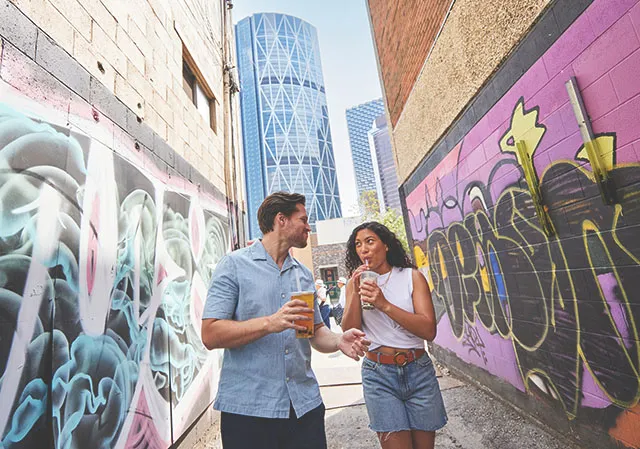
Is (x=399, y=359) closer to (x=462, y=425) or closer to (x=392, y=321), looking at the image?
(x=392, y=321)

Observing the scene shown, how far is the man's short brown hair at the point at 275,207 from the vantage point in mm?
1738

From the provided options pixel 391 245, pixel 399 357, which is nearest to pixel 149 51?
pixel 391 245

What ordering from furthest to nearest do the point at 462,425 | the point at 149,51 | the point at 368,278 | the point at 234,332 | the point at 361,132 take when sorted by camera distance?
the point at 361,132, the point at 462,425, the point at 149,51, the point at 368,278, the point at 234,332

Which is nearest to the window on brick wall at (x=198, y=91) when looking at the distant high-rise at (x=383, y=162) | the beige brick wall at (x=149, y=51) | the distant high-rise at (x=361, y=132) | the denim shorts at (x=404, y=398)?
the beige brick wall at (x=149, y=51)

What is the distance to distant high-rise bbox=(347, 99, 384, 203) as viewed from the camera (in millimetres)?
91375

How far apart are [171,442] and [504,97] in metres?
4.39

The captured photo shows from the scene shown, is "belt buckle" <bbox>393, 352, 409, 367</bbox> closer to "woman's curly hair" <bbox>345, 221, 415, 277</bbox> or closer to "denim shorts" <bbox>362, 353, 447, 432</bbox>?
"denim shorts" <bbox>362, 353, 447, 432</bbox>

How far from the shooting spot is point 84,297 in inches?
71.3

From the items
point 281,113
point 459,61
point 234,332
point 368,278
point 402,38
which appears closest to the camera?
point 234,332

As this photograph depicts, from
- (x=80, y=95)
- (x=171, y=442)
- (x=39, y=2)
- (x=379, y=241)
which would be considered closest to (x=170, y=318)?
(x=171, y=442)

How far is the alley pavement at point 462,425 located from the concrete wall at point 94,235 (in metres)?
1.46

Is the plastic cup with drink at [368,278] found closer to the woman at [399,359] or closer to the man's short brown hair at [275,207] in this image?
the woman at [399,359]

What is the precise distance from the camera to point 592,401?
2.16 metres

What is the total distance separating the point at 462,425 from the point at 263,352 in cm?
284
